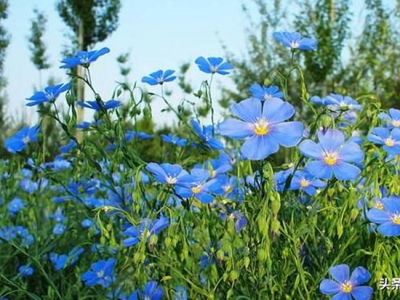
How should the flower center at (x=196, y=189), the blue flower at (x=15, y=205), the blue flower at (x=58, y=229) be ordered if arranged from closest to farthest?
the flower center at (x=196, y=189)
the blue flower at (x=58, y=229)
the blue flower at (x=15, y=205)

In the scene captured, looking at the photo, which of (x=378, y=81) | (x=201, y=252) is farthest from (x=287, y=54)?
(x=201, y=252)

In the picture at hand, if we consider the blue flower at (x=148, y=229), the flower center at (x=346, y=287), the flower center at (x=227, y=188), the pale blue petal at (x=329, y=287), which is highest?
the flower center at (x=227, y=188)

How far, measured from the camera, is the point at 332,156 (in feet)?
5.27

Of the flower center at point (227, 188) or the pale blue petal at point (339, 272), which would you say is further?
the flower center at point (227, 188)

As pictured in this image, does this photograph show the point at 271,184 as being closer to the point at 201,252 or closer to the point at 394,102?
the point at 201,252

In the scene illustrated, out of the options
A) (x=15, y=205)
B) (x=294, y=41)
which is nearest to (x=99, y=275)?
(x=294, y=41)

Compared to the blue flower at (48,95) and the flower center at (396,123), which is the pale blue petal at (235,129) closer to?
the blue flower at (48,95)

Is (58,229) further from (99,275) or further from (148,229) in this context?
(148,229)

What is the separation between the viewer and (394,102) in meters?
10.3

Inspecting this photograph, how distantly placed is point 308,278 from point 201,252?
16.4 inches

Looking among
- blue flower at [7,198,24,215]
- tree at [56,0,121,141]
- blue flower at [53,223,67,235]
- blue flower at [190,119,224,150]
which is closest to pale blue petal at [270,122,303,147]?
blue flower at [190,119,224,150]

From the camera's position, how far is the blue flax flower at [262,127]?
149cm

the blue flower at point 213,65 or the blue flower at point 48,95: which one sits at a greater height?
the blue flower at point 213,65

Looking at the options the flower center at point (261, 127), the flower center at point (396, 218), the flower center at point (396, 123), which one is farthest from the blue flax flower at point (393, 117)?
the flower center at point (261, 127)
